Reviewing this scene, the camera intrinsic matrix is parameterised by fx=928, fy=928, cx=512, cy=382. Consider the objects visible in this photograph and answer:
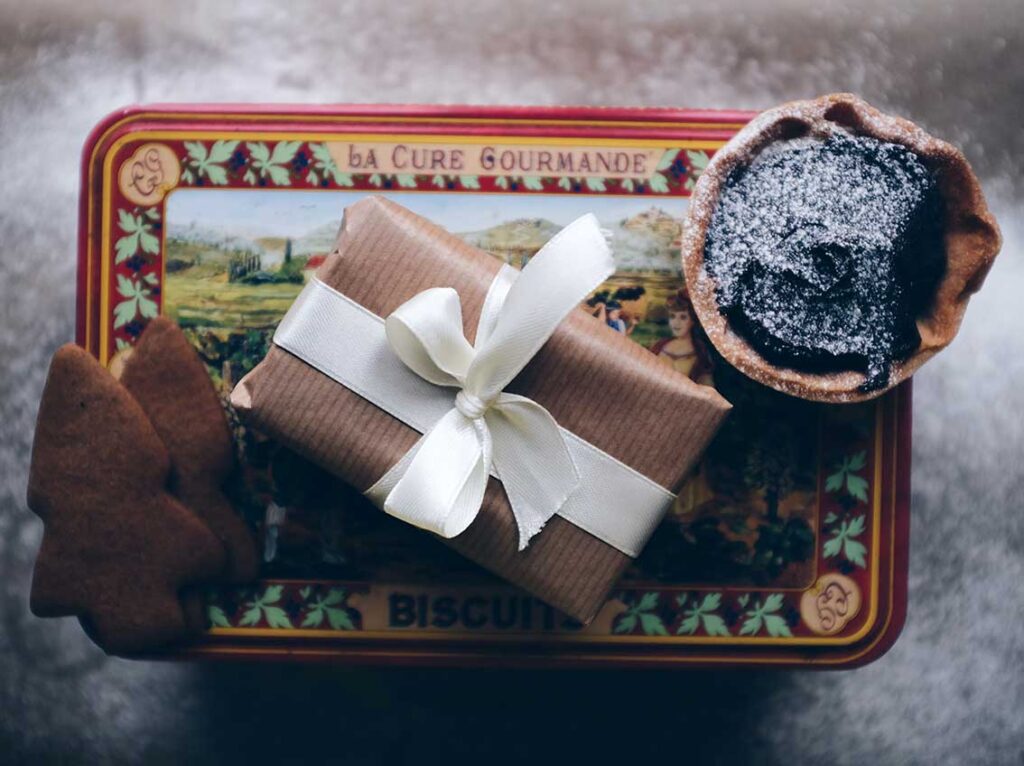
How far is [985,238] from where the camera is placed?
80 centimetres

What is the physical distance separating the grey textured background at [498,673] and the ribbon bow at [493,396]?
1.35 ft

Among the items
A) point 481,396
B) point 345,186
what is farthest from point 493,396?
point 345,186

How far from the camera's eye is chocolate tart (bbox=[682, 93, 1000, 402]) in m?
0.81

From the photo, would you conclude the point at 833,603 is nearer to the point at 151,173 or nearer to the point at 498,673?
the point at 498,673

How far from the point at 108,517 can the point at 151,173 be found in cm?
35

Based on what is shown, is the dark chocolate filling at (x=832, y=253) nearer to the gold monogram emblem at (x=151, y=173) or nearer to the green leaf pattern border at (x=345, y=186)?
the green leaf pattern border at (x=345, y=186)

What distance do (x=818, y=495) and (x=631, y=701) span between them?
0.37 metres

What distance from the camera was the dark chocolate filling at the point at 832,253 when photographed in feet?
2.66

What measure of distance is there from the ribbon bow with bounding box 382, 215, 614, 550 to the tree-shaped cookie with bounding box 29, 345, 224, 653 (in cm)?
26

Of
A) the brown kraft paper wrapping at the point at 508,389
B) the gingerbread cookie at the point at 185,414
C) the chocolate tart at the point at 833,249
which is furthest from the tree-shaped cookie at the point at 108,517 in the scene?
the chocolate tart at the point at 833,249

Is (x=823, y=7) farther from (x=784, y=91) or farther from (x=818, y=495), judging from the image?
(x=818, y=495)

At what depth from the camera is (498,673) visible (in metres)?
1.13

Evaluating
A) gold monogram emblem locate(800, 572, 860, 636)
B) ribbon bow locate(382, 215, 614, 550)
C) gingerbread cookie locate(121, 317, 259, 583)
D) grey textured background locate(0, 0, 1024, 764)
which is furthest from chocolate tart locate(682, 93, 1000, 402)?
gingerbread cookie locate(121, 317, 259, 583)

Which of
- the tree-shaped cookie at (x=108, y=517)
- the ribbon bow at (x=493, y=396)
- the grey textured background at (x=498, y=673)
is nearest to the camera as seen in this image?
the ribbon bow at (x=493, y=396)
